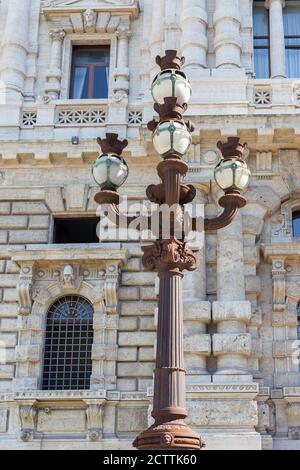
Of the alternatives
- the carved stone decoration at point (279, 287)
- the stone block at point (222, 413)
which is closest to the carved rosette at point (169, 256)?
the stone block at point (222, 413)

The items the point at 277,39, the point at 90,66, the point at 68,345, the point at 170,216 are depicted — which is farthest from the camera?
the point at 90,66

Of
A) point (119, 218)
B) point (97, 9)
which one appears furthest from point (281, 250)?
point (97, 9)

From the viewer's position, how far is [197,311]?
1688 cm

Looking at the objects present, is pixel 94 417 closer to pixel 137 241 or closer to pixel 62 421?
pixel 62 421

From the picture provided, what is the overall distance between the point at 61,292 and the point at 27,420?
2.88 meters

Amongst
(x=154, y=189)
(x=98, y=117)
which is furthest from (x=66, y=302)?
(x=154, y=189)

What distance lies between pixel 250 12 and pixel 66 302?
881cm

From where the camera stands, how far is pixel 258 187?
1855 cm

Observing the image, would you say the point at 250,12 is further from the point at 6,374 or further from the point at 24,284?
the point at 6,374

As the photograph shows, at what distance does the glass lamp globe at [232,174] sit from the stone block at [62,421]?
7.16m

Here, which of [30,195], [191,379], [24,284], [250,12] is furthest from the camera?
[250,12]

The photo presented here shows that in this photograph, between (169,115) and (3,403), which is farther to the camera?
(3,403)

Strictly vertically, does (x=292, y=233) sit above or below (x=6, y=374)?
above

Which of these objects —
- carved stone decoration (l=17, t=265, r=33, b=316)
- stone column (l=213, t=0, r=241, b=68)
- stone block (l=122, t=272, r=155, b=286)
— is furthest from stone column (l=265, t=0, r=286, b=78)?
carved stone decoration (l=17, t=265, r=33, b=316)
